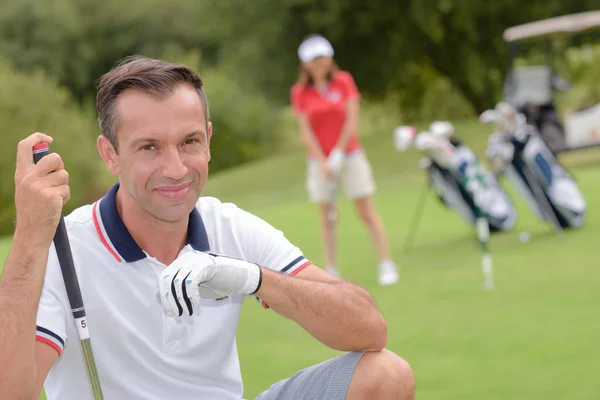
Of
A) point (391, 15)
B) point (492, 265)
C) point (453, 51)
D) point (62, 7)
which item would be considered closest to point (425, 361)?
point (492, 265)

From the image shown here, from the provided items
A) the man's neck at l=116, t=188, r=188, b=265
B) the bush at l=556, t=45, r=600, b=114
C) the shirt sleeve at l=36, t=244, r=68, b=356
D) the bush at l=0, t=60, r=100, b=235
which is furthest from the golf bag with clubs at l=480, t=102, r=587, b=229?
the bush at l=0, t=60, r=100, b=235

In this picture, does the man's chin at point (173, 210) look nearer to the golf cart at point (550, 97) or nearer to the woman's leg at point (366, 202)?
the woman's leg at point (366, 202)

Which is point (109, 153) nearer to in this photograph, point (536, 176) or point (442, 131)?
point (442, 131)

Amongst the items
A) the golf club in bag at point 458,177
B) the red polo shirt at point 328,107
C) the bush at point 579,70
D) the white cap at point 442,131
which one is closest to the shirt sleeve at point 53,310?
the red polo shirt at point 328,107

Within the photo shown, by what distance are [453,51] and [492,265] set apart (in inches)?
716

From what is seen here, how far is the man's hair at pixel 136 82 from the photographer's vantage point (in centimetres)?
302

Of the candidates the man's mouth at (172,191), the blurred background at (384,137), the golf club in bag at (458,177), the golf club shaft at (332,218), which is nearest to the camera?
the man's mouth at (172,191)

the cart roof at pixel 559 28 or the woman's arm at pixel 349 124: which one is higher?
the cart roof at pixel 559 28

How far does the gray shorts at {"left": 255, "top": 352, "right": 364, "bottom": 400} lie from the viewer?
3168 mm

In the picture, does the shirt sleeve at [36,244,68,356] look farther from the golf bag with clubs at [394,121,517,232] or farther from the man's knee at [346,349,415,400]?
the golf bag with clubs at [394,121,517,232]

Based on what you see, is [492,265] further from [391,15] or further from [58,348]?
[391,15]

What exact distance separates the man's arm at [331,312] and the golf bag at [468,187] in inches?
249

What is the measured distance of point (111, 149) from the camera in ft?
10.4

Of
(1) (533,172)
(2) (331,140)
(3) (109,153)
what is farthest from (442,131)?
(3) (109,153)
